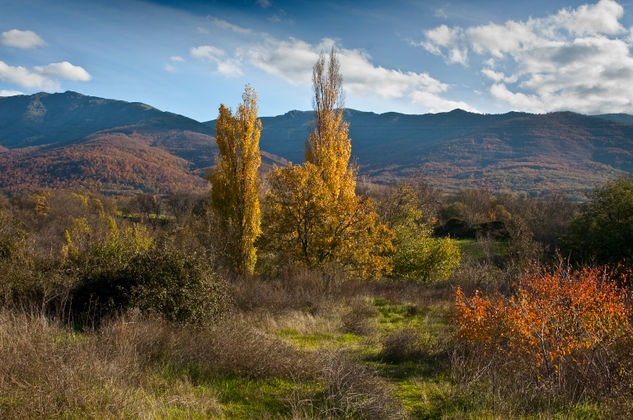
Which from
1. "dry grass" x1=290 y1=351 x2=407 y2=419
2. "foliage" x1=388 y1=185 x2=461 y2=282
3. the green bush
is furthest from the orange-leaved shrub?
"foliage" x1=388 y1=185 x2=461 y2=282

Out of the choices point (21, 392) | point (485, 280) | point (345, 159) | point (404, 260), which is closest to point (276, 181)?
point (345, 159)

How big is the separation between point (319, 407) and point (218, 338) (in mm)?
2601

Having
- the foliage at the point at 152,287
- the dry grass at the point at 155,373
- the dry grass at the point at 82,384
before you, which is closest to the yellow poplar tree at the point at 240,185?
the foliage at the point at 152,287

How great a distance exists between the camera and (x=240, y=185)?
16438 millimetres

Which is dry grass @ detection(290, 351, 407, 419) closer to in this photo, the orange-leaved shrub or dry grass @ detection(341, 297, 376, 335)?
the orange-leaved shrub

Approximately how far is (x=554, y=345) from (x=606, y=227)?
17.0 m

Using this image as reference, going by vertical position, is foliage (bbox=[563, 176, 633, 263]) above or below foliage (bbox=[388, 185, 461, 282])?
above

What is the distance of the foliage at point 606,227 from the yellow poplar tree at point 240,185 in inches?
675

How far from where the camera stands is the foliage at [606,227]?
17.1 meters

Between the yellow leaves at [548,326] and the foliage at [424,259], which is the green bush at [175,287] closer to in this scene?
the yellow leaves at [548,326]

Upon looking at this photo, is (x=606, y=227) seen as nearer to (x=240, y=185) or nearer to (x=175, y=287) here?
(x=240, y=185)

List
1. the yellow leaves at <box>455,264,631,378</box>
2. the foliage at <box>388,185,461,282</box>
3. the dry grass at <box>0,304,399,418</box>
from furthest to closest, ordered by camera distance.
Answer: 1. the foliage at <box>388,185,461,282</box>
2. the yellow leaves at <box>455,264,631,378</box>
3. the dry grass at <box>0,304,399,418</box>

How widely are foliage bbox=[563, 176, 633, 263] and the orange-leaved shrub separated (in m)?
14.0

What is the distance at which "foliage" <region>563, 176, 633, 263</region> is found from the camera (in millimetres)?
17125
